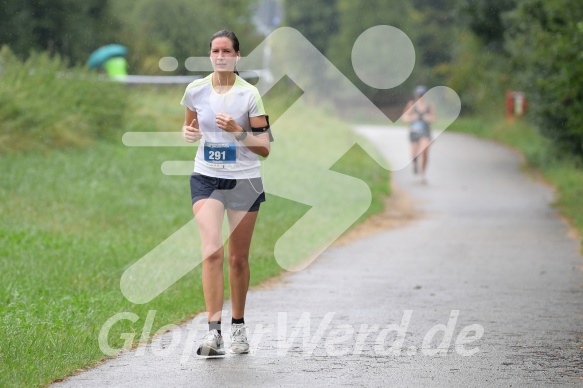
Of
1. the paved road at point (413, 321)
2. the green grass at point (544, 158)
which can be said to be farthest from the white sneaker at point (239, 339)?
the green grass at point (544, 158)

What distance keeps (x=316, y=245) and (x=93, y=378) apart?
8.31 m

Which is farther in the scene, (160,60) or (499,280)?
(160,60)

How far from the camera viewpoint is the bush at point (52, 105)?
789 inches

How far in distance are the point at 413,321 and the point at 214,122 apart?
2544 millimetres

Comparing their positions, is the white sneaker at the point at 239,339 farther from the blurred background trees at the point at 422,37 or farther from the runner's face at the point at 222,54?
the blurred background trees at the point at 422,37

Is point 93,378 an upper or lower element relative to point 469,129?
lower

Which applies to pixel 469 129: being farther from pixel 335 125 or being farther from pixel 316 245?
pixel 316 245

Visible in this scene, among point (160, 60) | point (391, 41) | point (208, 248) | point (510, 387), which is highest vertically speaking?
point (391, 41)

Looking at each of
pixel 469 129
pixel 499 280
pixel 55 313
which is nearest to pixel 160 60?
pixel 469 129

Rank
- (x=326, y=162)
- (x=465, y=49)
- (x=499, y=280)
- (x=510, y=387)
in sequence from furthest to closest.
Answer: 1. (x=465, y=49)
2. (x=326, y=162)
3. (x=499, y=280)
4. (x=510, y=387)

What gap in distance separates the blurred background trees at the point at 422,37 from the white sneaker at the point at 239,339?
7.90m

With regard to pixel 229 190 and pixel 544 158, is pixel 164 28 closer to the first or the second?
pixel 544 158

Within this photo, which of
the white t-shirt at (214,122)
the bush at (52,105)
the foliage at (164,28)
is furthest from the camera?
the foliage at (164,28)

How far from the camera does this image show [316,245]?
14.8 meters
